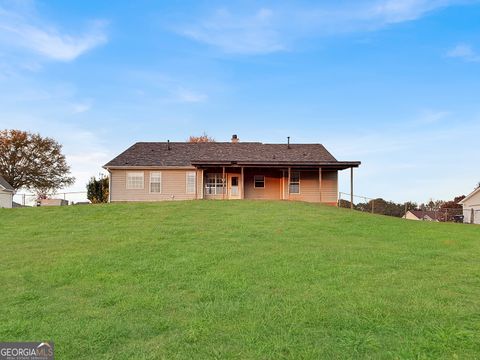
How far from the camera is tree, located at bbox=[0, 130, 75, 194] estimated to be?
159ft

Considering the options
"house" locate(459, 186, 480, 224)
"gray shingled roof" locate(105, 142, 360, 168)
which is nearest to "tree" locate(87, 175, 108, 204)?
"gray shingled roof" locate(105, 142, 360, 168)

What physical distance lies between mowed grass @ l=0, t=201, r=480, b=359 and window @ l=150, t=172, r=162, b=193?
1470cm

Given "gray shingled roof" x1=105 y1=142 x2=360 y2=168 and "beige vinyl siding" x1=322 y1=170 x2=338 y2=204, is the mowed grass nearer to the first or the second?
"beige vinyl siding" x1=322 y1=170 x2=338 y2=204

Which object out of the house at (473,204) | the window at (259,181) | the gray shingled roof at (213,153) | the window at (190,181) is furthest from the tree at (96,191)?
the house at (473,204)

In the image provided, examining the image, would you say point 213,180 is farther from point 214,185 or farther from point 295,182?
point 295,182

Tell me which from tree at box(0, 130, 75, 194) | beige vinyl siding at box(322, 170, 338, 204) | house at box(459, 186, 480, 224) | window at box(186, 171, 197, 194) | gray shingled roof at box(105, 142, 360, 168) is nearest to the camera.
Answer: beige vinyl siding at box(322, 170, 338, 204)

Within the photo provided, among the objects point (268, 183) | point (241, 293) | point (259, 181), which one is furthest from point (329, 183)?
point (241, 293)

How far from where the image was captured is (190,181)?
29750 mm

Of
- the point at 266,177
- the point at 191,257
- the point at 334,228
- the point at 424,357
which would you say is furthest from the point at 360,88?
the point at 424,357

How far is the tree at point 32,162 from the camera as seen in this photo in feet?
159

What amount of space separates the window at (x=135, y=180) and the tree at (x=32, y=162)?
2494 centimetres

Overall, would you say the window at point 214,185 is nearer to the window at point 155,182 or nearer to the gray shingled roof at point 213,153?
the gray shingled roof at point 213,153

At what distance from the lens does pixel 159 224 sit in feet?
52.7

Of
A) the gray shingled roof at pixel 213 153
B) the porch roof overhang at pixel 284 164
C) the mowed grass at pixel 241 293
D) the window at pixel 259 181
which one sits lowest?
the mowed grass at pixel 241 293
